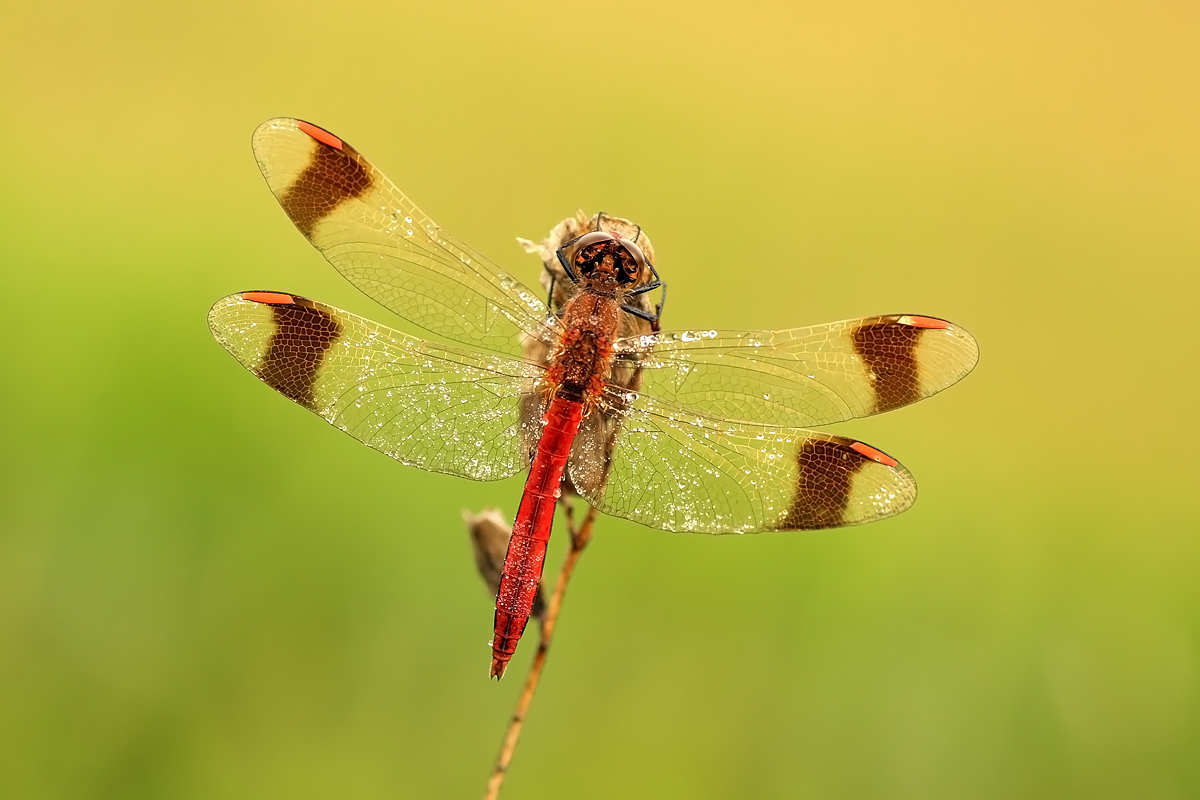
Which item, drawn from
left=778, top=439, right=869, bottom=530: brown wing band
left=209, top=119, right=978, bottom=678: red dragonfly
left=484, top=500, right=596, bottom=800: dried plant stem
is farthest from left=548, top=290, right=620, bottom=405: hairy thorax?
left=778, top=439, right=869, bottom=530: brown wing band

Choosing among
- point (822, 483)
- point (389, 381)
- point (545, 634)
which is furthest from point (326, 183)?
point (822, 483)

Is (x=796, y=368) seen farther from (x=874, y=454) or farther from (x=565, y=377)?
(x=565, y=377)

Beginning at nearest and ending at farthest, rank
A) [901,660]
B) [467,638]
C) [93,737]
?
[93,737] → [467,638] → [901,660]

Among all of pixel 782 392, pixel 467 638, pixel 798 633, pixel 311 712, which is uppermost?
pixel 782 392

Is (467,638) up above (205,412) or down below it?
below

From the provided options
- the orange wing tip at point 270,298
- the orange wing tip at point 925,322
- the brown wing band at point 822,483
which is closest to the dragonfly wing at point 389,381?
the orange wing tip at point 270,298

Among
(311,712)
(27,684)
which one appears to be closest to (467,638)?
(311,712)

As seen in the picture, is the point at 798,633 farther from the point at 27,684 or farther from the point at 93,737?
the point at 27,684

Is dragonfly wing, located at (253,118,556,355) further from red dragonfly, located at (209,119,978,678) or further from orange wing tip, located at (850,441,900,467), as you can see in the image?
orange wing tip, located at (850,441,900,467)
